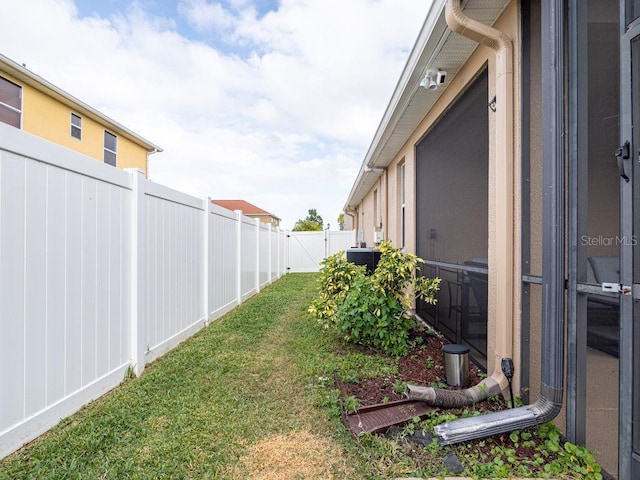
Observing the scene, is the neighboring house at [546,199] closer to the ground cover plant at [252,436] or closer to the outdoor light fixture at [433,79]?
the outdoor light fixture at [433,79]

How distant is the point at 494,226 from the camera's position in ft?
8.82

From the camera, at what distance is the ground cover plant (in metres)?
1.76

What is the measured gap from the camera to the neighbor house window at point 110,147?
14227 millimetres

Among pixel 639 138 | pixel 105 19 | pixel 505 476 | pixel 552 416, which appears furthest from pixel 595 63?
pixel 105 19

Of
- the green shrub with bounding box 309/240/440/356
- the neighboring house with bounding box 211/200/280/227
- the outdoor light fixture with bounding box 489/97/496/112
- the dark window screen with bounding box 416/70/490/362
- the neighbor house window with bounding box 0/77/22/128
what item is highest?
the neighbor house window with bounding box 0/77/22/128

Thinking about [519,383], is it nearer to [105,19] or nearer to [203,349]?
[203,349]

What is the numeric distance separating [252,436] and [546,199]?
2.25 m

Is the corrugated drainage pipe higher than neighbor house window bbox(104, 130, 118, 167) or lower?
lower

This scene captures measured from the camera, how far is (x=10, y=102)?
999cm

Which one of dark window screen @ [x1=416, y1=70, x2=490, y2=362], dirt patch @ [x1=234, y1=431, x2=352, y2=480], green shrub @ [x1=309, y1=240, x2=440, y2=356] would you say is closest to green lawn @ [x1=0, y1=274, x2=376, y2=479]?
dirt patch @ [x1=234, y1=431, x2=352, y2=480]

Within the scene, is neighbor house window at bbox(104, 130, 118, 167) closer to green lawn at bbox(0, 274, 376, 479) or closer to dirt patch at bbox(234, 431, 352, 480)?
green lawn at bbox(0, 274, 376, 479)

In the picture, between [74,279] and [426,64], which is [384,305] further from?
[74,279]

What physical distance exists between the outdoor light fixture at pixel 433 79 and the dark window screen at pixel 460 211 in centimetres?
29

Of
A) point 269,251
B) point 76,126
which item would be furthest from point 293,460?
point 76,126
